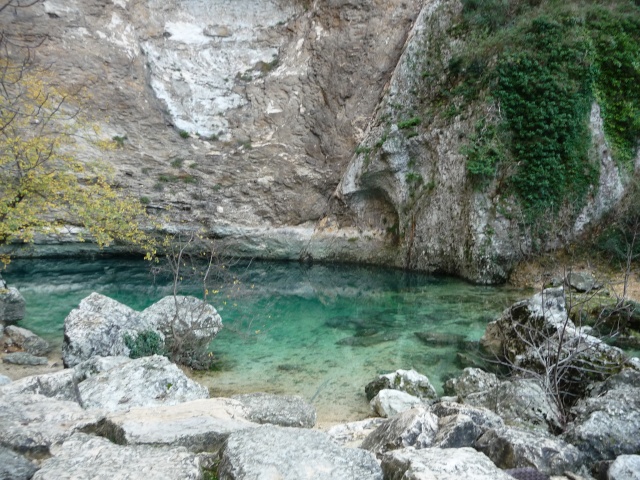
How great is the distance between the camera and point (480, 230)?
56.1 feet

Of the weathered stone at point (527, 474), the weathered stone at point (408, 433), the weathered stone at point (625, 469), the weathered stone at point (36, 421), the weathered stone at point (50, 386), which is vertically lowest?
the weathered stone at point (50, 386)

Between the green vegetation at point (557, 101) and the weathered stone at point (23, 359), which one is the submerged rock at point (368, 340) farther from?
the green vegetation at point (557, 101)

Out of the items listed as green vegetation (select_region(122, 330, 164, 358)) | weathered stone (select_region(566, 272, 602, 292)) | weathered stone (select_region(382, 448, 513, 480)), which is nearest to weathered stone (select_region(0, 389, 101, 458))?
weathered stone (select_region(382, 448, 513, 480))

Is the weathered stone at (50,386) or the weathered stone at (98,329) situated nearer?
the weathered stone at (50,386)

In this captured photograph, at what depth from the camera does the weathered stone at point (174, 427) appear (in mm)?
3113

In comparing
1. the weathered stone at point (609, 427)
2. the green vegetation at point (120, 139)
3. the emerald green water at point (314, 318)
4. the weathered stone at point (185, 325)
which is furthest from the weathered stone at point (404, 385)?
the green vegetation at point (120, 139)

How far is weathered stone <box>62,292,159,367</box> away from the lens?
328 inches

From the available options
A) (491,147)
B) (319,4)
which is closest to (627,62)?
(491,147)

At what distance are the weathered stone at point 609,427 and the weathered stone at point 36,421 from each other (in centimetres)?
420

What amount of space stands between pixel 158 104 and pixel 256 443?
83.5ft

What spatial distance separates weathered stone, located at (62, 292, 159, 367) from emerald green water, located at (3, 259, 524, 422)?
5.76 feet

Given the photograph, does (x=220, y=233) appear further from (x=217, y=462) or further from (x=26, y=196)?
(x=217, y=462)

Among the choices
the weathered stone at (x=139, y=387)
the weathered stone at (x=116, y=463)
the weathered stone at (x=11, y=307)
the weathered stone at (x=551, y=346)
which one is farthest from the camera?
the weathered stone at (x=11, y=307)

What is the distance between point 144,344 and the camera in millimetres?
8641
